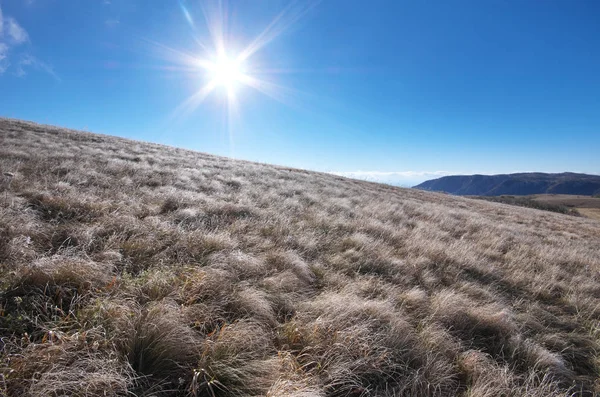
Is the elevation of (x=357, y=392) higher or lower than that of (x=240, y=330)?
lower

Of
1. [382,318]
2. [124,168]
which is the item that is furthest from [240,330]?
[124,168]

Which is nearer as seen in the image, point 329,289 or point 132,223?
point 329,289

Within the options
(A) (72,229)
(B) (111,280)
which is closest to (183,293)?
(B) (111,280)

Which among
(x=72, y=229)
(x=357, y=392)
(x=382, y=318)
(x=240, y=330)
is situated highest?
(x=72, y=229)

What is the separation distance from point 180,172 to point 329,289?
9.17m

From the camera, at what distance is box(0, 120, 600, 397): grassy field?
201 centimetres

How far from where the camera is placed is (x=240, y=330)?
2436mm

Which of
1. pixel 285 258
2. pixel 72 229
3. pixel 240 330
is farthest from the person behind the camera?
pixel 285 258

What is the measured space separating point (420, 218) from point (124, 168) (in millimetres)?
11580

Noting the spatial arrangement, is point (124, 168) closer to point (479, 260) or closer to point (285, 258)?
point (285, 258)

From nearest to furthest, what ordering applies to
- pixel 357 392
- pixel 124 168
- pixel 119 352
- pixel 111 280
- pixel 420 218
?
pixel 119 352, pixel 357 392, pixel 111 280, pixel 124 168, pixel 420 218

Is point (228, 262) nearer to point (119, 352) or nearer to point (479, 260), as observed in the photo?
point (119, 352)

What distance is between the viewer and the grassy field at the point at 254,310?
201 centimetres

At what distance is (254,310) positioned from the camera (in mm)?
2861
